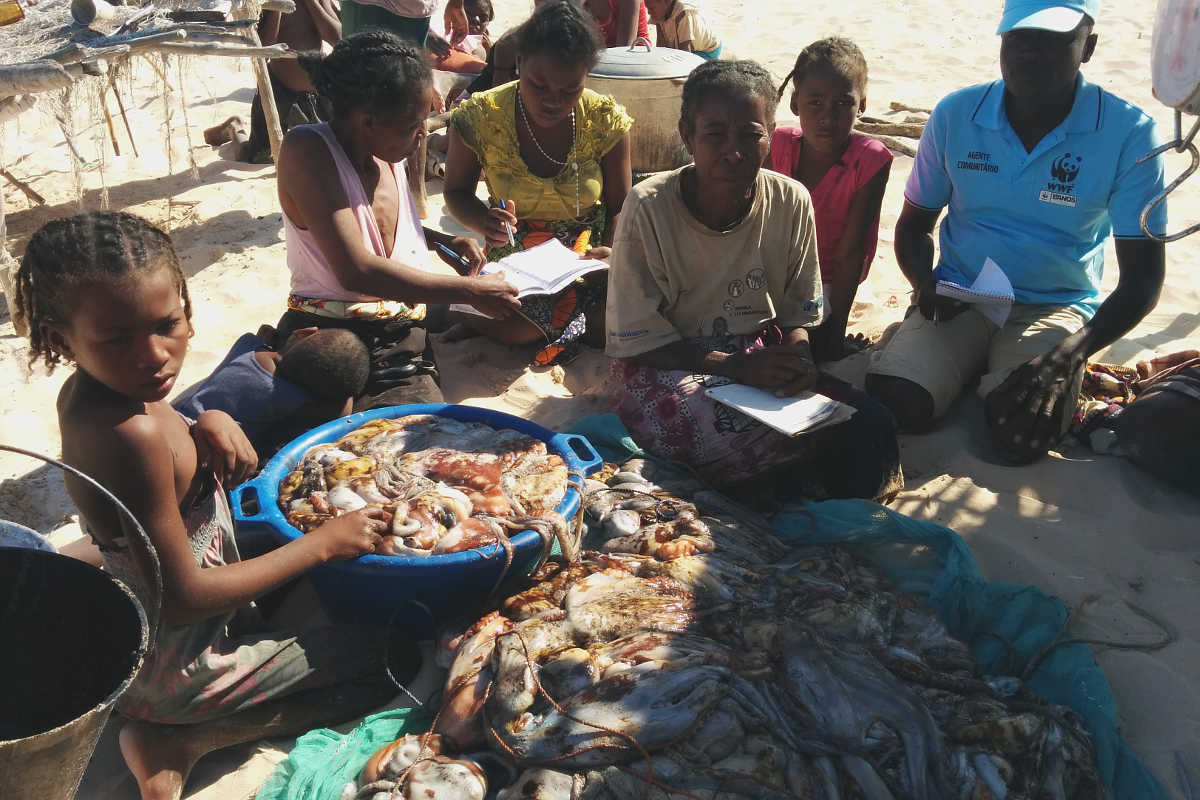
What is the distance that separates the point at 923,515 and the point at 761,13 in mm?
8047

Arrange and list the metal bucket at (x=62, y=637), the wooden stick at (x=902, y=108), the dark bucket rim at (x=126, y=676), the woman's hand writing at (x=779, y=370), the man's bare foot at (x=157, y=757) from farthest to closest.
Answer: the wooden stick at (x=902, y=108), the woman's hand writing at (x=779, y=370), the man's bare foot at (x=157, y=757), the metal bucket at (x=62, y=637), the dark bucket rim at (x=126, y=676)

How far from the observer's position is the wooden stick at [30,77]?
3783 millimetres

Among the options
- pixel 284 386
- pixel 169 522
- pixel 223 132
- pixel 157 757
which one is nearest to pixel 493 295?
pixel 284 386

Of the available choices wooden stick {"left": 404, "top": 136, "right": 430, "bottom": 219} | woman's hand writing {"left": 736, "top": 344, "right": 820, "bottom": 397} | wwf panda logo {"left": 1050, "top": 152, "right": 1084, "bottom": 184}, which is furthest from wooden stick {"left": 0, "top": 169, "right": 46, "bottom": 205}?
wwf panda logo {"left": 1050, "top": 152, "right": 1084, "bottom": 184}

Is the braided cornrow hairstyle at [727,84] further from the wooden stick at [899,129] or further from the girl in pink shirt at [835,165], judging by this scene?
the wooden stick at [899,129]

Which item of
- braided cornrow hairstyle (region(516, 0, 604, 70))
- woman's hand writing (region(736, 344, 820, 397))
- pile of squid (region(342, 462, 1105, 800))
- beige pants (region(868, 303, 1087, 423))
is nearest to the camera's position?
pile of squid (region(342, 462, 1105, 800))

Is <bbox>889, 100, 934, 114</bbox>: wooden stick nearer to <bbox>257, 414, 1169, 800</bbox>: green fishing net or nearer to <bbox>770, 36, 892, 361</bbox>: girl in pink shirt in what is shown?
<bbox>770, 36, 892, 361</bbox>: girl in pink shirt

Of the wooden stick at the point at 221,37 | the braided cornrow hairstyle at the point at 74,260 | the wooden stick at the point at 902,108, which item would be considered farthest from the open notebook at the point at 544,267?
the wooden stick at the point at 902,108

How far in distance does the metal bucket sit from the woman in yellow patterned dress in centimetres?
230

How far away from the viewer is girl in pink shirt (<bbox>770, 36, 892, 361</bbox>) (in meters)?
3.55

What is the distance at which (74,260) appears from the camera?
5.97 ft

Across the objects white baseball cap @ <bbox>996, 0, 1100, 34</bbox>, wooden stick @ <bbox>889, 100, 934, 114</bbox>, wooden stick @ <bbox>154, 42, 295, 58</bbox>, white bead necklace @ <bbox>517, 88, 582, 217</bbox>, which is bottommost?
wooden stick @ <bbox>889, 100, 934, 114</bbox>

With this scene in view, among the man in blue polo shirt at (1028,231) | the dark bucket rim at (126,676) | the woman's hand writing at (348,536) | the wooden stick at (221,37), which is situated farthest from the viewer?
the wooden stick at (221,37)

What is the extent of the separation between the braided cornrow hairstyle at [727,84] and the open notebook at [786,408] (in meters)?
0.87
